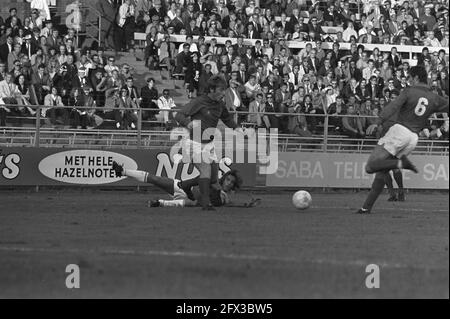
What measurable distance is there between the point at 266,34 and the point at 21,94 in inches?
354

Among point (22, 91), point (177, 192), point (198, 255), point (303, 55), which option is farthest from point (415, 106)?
point (303, 55)

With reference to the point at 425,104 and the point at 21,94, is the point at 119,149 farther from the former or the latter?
the point at 425,104

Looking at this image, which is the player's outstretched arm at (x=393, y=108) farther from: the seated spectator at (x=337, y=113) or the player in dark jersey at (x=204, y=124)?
the seated spectator at (x=337, y=113)

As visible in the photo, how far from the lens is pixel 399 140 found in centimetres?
1662

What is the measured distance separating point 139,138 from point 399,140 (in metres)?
10.2

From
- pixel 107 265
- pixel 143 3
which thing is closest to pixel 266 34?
pixel 143 3

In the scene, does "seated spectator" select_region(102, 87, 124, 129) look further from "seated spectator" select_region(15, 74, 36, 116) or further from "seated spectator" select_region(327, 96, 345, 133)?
"seated spectator" select_region(327, 96, 345, 133)

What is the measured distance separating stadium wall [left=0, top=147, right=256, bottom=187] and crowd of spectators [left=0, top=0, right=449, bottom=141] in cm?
97

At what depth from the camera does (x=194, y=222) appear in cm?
1525

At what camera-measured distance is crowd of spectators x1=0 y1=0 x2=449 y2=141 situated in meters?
26.8

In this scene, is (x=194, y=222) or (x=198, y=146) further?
(x=198, y=146)

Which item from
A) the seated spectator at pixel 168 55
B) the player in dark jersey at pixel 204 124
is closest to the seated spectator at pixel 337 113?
the seated spectator at pixel 168 55

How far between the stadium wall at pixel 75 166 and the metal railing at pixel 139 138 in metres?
0.28
